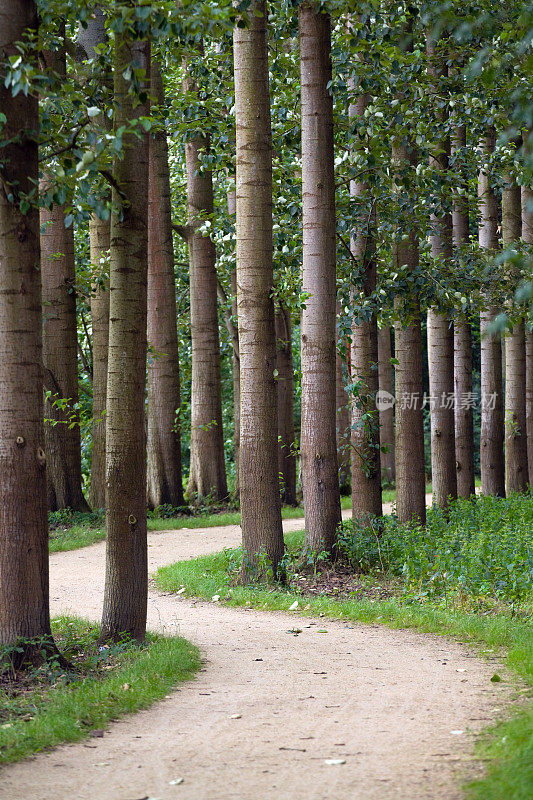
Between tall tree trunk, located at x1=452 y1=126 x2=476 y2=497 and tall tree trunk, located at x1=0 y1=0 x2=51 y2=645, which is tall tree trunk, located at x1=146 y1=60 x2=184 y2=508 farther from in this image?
tall tree trunk, located at x1=0 y1=0 x2=51 y2=645

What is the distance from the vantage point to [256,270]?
10219 mm

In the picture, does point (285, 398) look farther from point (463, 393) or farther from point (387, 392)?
point (387, 392)

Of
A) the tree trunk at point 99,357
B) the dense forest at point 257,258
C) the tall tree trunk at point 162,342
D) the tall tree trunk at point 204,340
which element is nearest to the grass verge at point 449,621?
the dense forest at point 257,258

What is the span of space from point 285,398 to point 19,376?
13.0 m

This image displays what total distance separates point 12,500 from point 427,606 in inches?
188

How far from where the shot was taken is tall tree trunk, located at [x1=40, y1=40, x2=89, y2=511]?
16688mm

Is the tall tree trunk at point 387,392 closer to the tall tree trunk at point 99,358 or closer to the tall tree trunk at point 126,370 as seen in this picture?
the tall tree trunk at point 99,358

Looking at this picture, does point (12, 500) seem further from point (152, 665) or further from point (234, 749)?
point (234, 749)

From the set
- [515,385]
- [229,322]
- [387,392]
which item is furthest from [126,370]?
[387,392]

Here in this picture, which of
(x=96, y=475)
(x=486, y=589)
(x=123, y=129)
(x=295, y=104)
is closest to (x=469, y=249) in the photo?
(x=295, y=104)

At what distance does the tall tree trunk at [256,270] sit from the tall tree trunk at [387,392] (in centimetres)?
1423

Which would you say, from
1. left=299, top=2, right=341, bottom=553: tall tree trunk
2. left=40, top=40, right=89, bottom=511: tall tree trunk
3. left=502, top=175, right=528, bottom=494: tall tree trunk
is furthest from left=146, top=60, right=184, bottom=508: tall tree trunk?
left=299, top=2, right=341, bottom=553: tall tree trunk

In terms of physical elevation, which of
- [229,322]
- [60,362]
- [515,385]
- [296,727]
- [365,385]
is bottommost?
[296,727]

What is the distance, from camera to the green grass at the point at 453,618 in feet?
14.6
